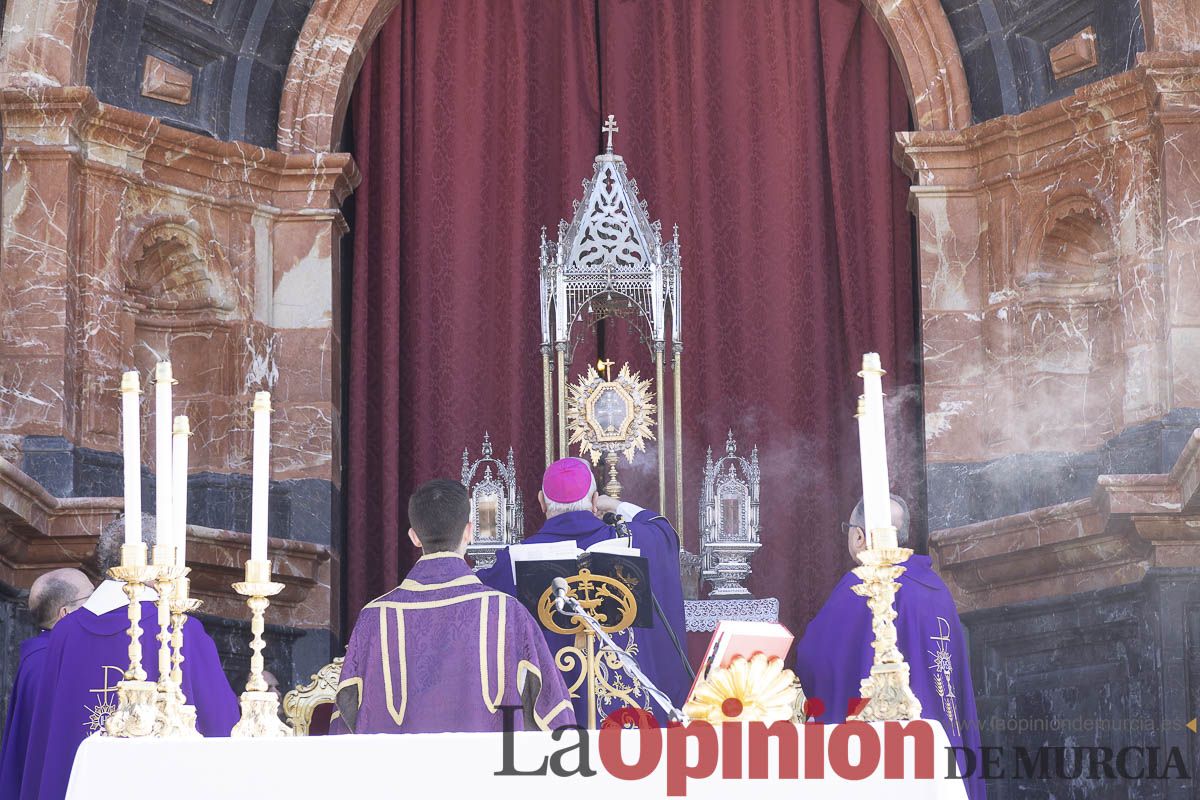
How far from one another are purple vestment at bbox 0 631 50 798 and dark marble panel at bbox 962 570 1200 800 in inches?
167

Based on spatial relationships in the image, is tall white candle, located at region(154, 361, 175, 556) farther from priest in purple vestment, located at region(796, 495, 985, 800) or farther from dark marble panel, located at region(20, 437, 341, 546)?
dark marble panel, located at region(20, 437, 341, 546)

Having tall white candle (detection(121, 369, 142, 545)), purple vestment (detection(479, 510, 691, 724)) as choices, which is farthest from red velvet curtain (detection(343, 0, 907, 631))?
tall white candle (detection(121, 369, 142, 545))

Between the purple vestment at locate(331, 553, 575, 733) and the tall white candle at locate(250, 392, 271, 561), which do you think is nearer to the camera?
the tall white candle at locate(250, 392, 271, 561)

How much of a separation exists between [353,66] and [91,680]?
442 cm

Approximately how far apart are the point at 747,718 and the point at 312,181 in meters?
5.65

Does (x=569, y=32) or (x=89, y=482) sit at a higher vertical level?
(x=569, y=32)

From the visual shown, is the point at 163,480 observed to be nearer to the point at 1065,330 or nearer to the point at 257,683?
the point at 257,683

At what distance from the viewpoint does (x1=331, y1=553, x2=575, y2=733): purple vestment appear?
192 inches

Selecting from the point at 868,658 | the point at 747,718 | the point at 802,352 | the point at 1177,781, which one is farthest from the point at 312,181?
the point at 747,718

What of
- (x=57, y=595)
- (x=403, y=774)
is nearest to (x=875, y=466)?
(x=403, y=774)

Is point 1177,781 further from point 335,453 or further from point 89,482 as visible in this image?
point 89,482

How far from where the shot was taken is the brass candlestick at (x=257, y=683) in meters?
4.59

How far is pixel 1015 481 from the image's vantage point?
8844 millimetres

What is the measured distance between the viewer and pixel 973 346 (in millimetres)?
9094
